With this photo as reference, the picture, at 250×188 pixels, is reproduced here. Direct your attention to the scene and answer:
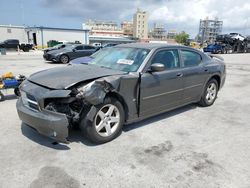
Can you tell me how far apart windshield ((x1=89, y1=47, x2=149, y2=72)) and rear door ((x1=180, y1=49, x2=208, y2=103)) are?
111 cm

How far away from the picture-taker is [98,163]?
9.56 feet

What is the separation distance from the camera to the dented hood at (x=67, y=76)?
3.16m

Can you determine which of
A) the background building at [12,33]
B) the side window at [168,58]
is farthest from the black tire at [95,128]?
the background building at [12,33]

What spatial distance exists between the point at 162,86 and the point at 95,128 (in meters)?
1.56

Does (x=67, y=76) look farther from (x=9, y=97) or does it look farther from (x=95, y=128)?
(x=9, y=97)

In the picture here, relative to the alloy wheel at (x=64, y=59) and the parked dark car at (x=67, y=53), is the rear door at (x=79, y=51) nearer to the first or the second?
the parked dark car at (x=67, y=53)

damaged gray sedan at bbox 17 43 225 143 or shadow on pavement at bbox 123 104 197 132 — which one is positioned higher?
damaged gray sedan at bbox 17 43 225 143

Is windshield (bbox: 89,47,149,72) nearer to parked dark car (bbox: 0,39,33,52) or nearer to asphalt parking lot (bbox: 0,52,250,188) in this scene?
asphalt parking lot (bbox: 0,52,250,188)

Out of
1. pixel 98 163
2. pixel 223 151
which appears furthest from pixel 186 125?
pixel 98 163

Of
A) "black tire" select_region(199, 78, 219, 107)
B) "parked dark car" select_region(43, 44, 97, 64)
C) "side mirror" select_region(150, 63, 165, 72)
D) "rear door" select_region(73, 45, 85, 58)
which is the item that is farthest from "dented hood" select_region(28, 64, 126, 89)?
"rear door" select_region(73, 45, 85, 58)

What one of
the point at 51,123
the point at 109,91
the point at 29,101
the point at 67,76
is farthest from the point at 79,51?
the point at 51,123

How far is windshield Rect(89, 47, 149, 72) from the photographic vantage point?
3.83 meters

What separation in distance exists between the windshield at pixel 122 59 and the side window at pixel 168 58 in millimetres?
236

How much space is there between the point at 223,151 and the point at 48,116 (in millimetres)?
2686
